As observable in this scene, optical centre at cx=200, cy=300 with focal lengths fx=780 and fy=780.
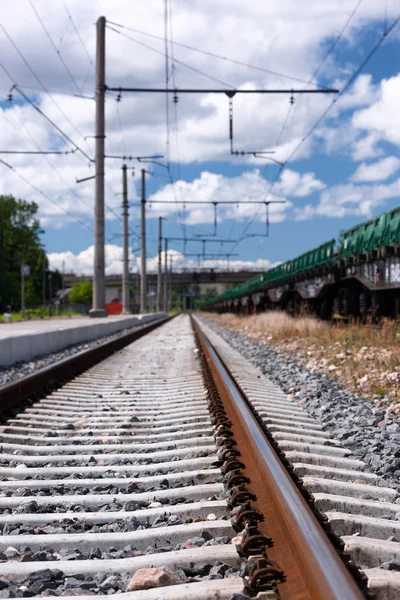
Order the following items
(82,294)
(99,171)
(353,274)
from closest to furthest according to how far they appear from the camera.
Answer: (353,274), (99,171), (82,294)

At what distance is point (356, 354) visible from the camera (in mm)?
11414

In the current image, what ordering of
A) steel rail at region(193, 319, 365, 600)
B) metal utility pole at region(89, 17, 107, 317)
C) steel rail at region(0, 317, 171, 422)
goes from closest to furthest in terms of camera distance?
1. steel rail at region(193, 319, 365, 600)
2. steel rail at region(0, 317, 171, 422)
3. metal utility pole at region(89, 17, 107, 317)

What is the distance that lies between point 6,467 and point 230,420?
1.80 metres

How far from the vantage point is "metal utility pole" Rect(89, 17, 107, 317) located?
28.4 meters

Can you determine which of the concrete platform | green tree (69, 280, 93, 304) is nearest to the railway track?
the concrete platform

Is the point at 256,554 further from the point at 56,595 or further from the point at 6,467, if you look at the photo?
the point at 6,467

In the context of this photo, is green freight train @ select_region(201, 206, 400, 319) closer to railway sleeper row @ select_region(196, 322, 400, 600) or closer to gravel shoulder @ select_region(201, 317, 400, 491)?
gravel shoulder @ select_region(201, 317, 400, 491)

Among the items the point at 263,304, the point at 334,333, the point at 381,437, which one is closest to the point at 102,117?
the point at 263,304

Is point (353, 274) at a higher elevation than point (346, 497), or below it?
higher

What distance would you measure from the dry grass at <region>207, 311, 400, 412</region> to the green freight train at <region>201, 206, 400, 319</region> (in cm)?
118

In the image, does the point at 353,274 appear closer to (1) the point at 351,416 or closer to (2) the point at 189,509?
(1) the point at 351,416

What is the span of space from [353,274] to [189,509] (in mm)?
14178

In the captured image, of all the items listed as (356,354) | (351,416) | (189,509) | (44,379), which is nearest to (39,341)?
(44,379)

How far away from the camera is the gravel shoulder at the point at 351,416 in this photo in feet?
16.5
